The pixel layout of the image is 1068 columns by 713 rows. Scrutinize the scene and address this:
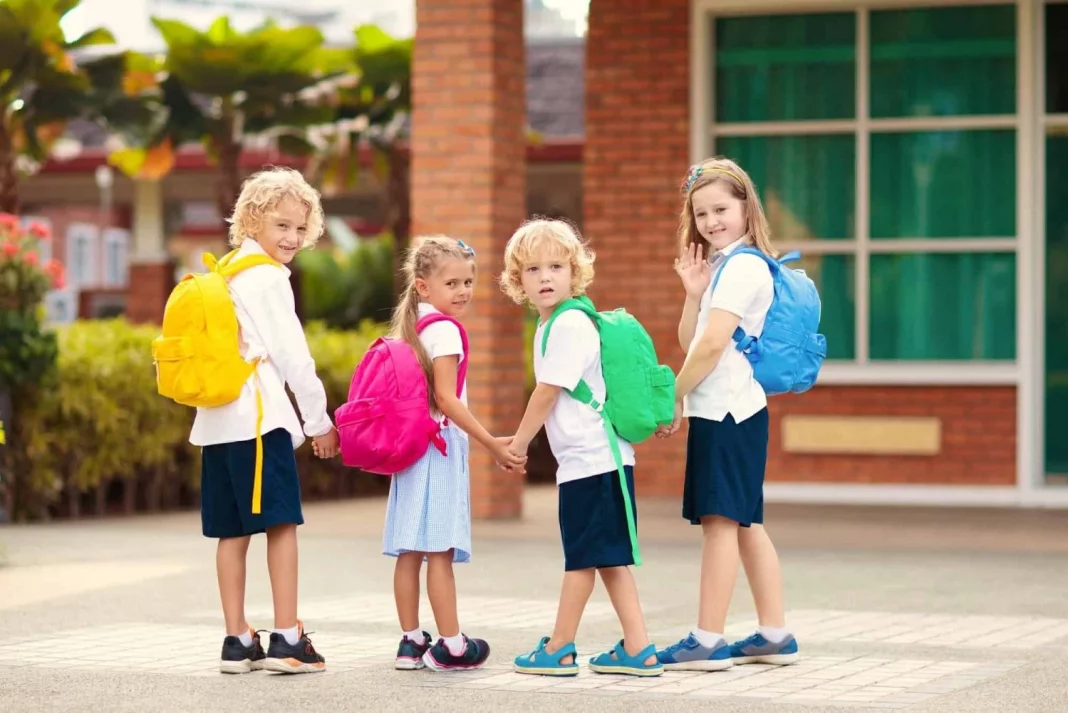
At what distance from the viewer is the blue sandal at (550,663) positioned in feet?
21.8

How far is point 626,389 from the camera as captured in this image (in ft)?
21.9

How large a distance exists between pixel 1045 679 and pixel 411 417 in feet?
7.77

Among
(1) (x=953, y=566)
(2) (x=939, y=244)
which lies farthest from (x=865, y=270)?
(1) (x=953, y=566)

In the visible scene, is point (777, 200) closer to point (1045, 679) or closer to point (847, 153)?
point (847, 153)

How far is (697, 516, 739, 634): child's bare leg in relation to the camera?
6.79 m

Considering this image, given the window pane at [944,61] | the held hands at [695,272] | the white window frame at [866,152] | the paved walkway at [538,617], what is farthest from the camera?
the window pane at [944,61]

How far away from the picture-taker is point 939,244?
45.6 ft

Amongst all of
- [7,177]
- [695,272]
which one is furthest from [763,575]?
[7,177]

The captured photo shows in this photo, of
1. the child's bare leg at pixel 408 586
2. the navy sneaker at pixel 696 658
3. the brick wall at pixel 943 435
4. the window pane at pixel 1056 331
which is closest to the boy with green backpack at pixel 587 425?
the navy sneaker at pixel 696 658

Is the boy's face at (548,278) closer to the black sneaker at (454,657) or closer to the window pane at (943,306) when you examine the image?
the black sneaker at (454,657)

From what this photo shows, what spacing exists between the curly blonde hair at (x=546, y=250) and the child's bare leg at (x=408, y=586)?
100 centimetres

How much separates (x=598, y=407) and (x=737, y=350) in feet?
1.83

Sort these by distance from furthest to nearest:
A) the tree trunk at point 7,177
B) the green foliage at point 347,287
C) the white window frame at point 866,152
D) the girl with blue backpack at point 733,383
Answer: the green foliage at point 347,287
the tree trunk at point 7,177
the white window frame at point 866,152
the girl with blue backpack at point 733,383

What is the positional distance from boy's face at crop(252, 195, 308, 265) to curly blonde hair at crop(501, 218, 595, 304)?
2.49ft
